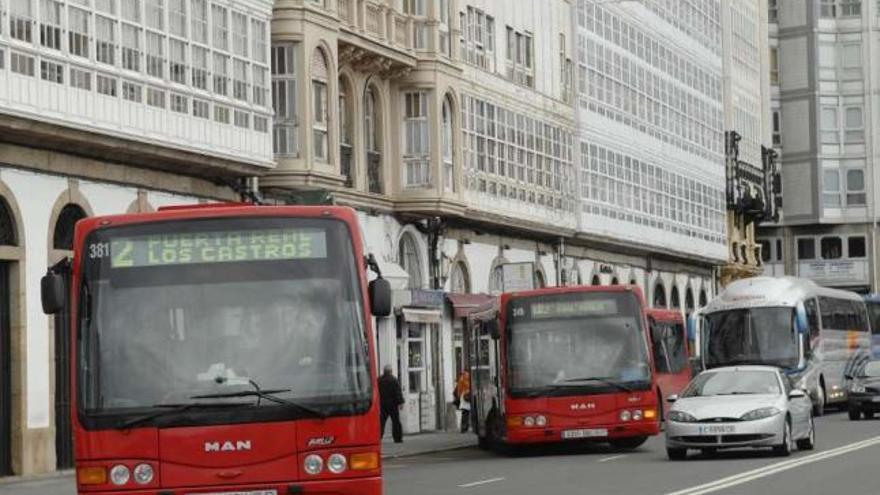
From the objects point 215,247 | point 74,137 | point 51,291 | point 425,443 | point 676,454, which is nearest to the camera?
point 51,291

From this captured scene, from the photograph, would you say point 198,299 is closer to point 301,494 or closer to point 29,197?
point 301,494

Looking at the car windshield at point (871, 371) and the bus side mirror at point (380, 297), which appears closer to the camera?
the bus side mirror at point (380, 297)

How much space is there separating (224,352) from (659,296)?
61344 millimetres

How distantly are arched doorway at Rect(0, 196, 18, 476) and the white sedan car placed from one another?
390 inches

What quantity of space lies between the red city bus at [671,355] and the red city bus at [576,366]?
13378 mm

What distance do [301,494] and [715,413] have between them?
15840 millimetres

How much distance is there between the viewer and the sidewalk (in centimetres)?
4141

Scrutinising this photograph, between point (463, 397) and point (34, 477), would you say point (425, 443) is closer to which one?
point (463, 397)

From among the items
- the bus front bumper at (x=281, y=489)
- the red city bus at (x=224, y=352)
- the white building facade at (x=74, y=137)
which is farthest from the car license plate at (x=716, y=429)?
the bus front bumper at (x=281, y=489)

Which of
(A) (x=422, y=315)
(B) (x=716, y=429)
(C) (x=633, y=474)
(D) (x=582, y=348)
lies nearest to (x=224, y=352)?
(C) (x=633, y=474)

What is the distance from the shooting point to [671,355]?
53.0 m

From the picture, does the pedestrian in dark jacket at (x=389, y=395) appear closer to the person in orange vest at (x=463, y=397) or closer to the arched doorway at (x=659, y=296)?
the person in orange vest at (x=463, y=397)

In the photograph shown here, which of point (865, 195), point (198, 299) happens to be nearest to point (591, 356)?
point (198, 299)

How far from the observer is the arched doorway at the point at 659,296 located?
7700cm
